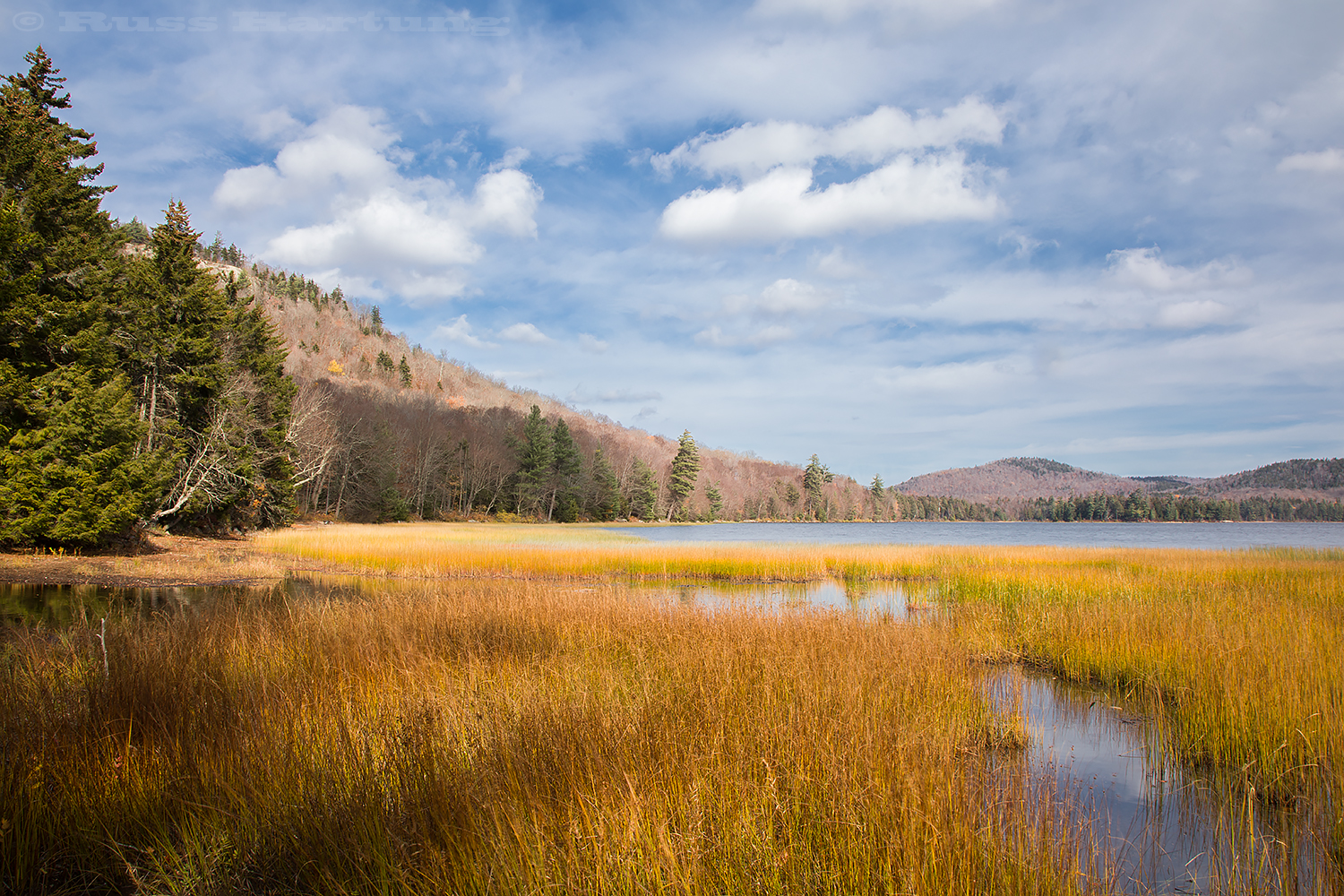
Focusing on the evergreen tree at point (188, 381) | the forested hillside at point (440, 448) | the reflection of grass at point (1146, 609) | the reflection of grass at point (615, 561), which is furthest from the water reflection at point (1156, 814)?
the forested hillside at point (440, 448)

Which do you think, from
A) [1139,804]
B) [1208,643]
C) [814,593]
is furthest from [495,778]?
[814,593]

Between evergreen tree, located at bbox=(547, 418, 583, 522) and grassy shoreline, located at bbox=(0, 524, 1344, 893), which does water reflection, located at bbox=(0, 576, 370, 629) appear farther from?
evergreen tree, located at bbox=(547, 418, 583, 522)

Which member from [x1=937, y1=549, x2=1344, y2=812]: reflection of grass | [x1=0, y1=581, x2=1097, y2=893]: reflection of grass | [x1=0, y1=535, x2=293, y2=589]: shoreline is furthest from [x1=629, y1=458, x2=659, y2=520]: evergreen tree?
[x1=0, y1=581, x2=1097, y2=893]: reflection of grass

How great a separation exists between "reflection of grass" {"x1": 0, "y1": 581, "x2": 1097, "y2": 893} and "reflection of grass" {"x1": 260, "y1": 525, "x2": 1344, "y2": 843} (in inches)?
79.3

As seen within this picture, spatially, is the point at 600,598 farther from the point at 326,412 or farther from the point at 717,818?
the point at 326,412

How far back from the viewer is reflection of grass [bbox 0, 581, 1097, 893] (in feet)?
9.17

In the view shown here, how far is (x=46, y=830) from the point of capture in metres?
3.13

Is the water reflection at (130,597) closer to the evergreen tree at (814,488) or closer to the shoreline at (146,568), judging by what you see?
the shoreline at (146,568)

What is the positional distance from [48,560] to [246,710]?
20545 mm

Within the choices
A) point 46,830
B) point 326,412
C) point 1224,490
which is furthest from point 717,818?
point 1224,490

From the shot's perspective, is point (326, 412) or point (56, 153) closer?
point (56, 153)

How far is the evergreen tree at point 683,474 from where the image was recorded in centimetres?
8919

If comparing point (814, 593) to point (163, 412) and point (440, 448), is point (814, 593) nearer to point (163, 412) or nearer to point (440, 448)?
point (163, 412)

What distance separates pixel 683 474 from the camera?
90.6 m
